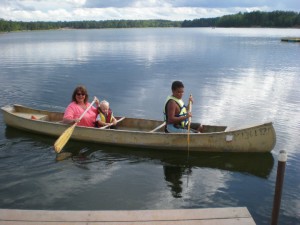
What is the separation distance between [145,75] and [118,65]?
19.3ft

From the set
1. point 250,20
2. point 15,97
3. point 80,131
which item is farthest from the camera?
point 250,20

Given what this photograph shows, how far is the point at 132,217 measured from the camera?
15.7 ft

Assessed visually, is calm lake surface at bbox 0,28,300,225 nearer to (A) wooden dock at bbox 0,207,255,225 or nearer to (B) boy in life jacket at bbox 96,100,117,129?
(B) boy in life jacket at bbox 96,100,117,129

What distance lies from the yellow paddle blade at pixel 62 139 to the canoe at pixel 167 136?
1.62 feet

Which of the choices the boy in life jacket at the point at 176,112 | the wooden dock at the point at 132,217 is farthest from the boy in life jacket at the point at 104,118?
the wooden dock at the point at 132,217

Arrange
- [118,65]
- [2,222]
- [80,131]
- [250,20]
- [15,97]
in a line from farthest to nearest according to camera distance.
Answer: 1. [250,20]
2. [118,65]
3. [15,97]
4. [80,131]
5. [2,222]

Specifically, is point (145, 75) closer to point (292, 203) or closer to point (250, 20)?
point (292, 203)

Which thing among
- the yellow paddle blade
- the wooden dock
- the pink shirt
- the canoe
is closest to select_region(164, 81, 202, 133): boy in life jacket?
the canoe

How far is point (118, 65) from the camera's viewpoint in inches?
1091

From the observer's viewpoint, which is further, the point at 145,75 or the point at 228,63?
the point at 228,63

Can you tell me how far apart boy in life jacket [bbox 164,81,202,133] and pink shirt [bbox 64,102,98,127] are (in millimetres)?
2133

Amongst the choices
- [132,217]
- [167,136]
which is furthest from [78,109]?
[132,217]

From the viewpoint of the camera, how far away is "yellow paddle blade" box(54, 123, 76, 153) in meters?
8.49

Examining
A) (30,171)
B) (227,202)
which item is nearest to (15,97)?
(30,171)
